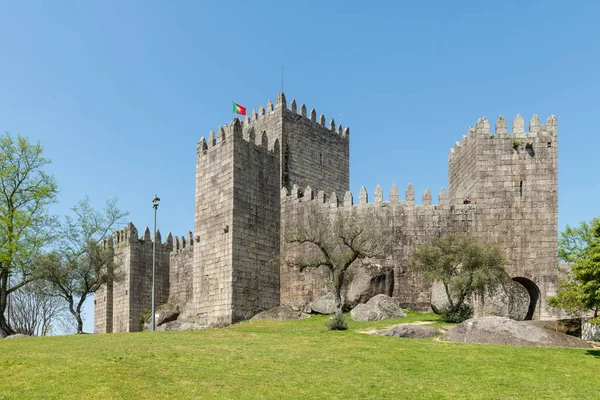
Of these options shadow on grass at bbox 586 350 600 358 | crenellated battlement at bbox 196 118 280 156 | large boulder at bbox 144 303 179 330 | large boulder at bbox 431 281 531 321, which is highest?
crenellated battlement at bbox 196 118 280 156

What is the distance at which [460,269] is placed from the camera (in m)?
32.0

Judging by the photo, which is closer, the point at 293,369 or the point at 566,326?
the point at 293,369

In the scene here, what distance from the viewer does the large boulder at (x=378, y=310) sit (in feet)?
104

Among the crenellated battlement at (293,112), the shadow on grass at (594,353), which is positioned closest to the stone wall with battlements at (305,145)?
the crenellated battlement at (293,112)

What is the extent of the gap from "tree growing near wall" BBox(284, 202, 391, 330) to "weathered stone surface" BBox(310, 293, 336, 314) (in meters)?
1.70

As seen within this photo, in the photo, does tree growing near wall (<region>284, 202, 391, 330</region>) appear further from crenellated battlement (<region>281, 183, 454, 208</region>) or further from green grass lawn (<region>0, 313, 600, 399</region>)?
green grass lawn (<region>0, 313, 600, 399</region>)

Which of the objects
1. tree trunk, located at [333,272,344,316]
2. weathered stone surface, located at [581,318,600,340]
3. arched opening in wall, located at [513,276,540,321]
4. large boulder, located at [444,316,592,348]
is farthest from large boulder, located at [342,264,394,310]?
weathered stone surface, located at [581,318,600,340]

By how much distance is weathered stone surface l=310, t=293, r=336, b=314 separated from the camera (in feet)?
115

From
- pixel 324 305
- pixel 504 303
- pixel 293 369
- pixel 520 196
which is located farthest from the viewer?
pixel 520 196

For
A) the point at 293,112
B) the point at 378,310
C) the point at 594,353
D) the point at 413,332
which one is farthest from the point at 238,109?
the point at 594,353

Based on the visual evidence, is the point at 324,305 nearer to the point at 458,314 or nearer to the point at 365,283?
the point at 365,283

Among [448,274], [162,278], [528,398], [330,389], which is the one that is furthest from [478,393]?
[162,278]

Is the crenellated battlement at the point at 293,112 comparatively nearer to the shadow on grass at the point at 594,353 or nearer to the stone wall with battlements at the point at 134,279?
the stone wall with battlements at the point at 134,279

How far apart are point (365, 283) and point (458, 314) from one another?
21.0 feet
